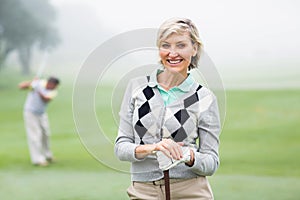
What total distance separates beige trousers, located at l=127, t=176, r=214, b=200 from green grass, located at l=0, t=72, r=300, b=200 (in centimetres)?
10

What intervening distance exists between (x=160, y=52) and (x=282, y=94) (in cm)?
983

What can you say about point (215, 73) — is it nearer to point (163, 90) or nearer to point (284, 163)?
point (163, 90)

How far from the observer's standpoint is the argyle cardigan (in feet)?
6.07

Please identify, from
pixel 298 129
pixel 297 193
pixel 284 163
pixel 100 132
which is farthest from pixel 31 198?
pixel 298 129

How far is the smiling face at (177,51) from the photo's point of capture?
184cm

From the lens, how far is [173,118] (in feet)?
6.10

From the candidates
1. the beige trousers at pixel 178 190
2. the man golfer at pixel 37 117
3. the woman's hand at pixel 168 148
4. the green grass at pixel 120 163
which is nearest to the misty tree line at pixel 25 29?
the green grass at pixel 120 163

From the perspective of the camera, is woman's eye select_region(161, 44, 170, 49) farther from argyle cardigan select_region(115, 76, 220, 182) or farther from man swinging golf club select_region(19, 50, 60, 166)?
man swinging golf club select_region(19, 50, 60, 166)

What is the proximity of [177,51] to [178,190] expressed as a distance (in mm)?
362

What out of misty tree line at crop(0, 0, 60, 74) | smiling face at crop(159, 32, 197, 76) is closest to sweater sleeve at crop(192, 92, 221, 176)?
smiling face at crop(159, 32, 197, 76)

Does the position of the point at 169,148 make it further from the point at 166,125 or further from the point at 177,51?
the point at 177,51

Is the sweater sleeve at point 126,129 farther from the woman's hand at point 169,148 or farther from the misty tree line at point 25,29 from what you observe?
the misty tree line at point 25,29

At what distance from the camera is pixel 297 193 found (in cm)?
547

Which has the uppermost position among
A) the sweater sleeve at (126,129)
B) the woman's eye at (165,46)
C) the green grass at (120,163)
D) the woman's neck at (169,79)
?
the green grass at (120,163)
